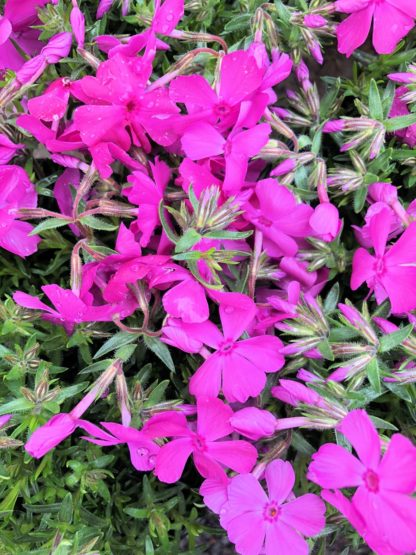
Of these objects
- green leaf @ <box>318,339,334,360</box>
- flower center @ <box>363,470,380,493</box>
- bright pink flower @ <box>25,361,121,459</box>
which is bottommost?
flower center @ <box>363,470,380,493</box>

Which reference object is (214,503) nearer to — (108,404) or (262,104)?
(108,404)

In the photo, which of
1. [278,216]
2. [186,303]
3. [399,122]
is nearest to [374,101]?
[399,122]

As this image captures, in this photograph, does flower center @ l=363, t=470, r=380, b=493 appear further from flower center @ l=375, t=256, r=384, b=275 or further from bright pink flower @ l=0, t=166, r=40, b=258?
bright pink flower @ l=0, t=166, r=40, b=258

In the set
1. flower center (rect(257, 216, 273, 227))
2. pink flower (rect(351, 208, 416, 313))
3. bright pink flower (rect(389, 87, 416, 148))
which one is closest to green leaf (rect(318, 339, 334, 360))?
pink flower (rect(351, 208, 416, 313))

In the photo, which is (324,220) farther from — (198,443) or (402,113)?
(198,443)

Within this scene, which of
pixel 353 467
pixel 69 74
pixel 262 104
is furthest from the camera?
pixel 69 74

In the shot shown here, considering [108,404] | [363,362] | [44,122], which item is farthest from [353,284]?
[44,122]

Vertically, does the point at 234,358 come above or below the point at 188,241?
below
